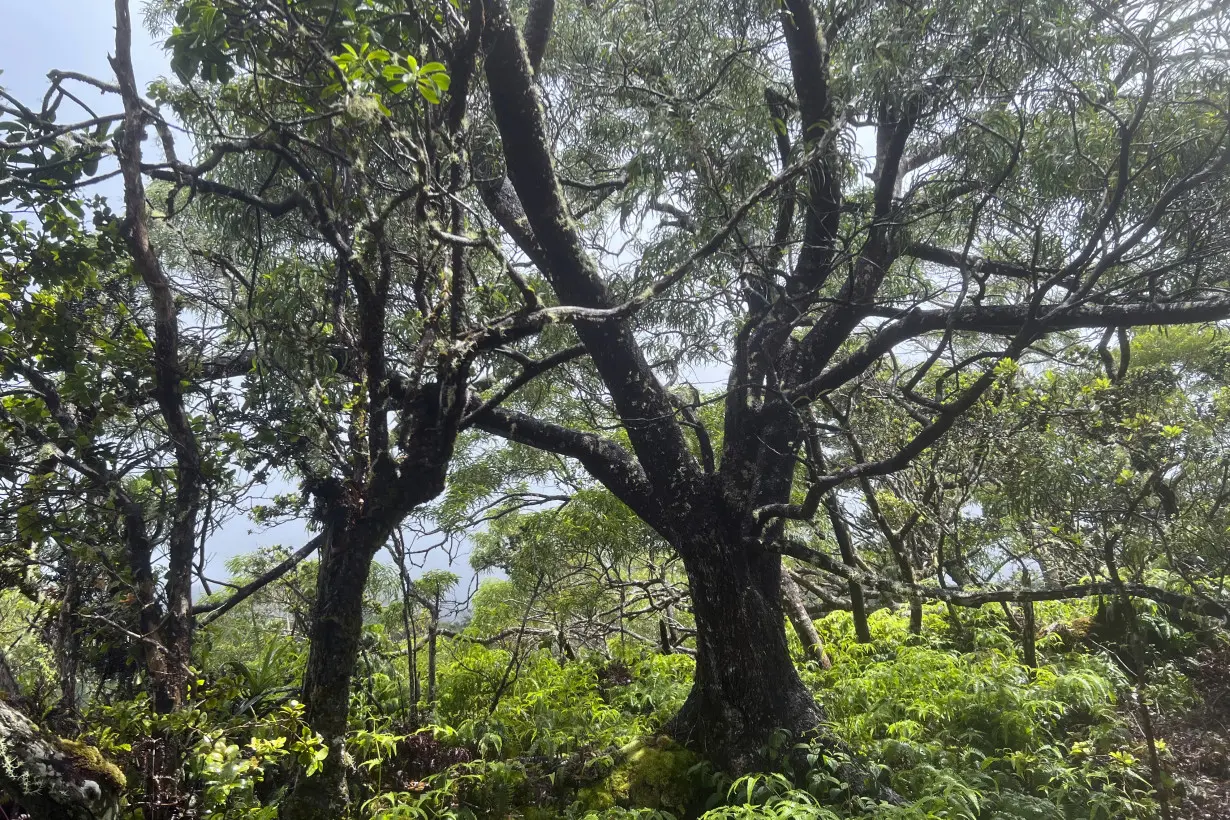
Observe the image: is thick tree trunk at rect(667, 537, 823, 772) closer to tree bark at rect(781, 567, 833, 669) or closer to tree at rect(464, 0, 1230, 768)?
tree at rect(464, 0, 1230, 768)

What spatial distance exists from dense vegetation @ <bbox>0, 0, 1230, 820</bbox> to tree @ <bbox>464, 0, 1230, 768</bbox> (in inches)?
1.2

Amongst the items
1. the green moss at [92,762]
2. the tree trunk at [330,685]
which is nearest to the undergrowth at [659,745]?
the tree trunk at [330,685]

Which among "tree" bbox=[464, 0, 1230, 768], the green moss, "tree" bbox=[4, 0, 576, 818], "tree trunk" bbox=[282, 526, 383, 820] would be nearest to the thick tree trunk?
"tree" bbox=[464, 0, 1230, 768]

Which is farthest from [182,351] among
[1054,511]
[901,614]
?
[901,614]

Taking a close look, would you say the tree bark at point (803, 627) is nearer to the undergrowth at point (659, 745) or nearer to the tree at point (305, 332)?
the undergrowth at point (659, 745)

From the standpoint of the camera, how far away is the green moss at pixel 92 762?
2.09m

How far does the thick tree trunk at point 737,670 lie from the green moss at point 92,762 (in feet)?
8.91

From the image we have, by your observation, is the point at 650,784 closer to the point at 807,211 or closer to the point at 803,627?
the point at 803,627

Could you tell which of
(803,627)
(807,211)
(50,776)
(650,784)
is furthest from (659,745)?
(807,211)

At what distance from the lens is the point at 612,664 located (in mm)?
6348

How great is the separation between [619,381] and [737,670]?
1.75m

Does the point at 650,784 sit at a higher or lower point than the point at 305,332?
lower

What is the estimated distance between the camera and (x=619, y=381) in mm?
4094

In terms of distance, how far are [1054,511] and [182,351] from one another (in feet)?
17.2
